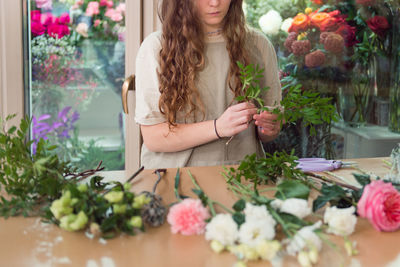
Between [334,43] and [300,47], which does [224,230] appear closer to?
[300,47]

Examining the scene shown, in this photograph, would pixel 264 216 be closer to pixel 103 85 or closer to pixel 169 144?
pixel 169 144

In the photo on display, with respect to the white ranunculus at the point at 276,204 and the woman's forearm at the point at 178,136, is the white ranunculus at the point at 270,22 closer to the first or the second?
the woman's forearm at the point at 178,136

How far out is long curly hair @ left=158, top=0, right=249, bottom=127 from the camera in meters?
1.75

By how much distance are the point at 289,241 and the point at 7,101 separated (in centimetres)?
206

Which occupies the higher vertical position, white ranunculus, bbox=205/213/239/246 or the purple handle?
white ranunculus, bbox=205/213/239/246

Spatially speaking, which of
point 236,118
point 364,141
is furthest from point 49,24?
point 364,141

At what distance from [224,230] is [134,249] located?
0.54 ft

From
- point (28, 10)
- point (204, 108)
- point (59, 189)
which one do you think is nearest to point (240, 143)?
point (204, 108)

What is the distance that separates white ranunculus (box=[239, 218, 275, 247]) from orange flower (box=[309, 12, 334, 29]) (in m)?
2.08

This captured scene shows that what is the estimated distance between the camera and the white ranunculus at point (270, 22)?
8.44 feet

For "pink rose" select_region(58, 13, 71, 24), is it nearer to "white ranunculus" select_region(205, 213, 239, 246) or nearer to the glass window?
the glass window

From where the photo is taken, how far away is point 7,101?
2.45 metres

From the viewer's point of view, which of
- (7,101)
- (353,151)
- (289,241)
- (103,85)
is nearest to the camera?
(289,241)

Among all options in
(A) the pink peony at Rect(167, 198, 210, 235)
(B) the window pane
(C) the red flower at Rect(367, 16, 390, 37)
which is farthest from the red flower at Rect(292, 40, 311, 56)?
(A) the pink peony at Rect(167, 198, 210, 235)
